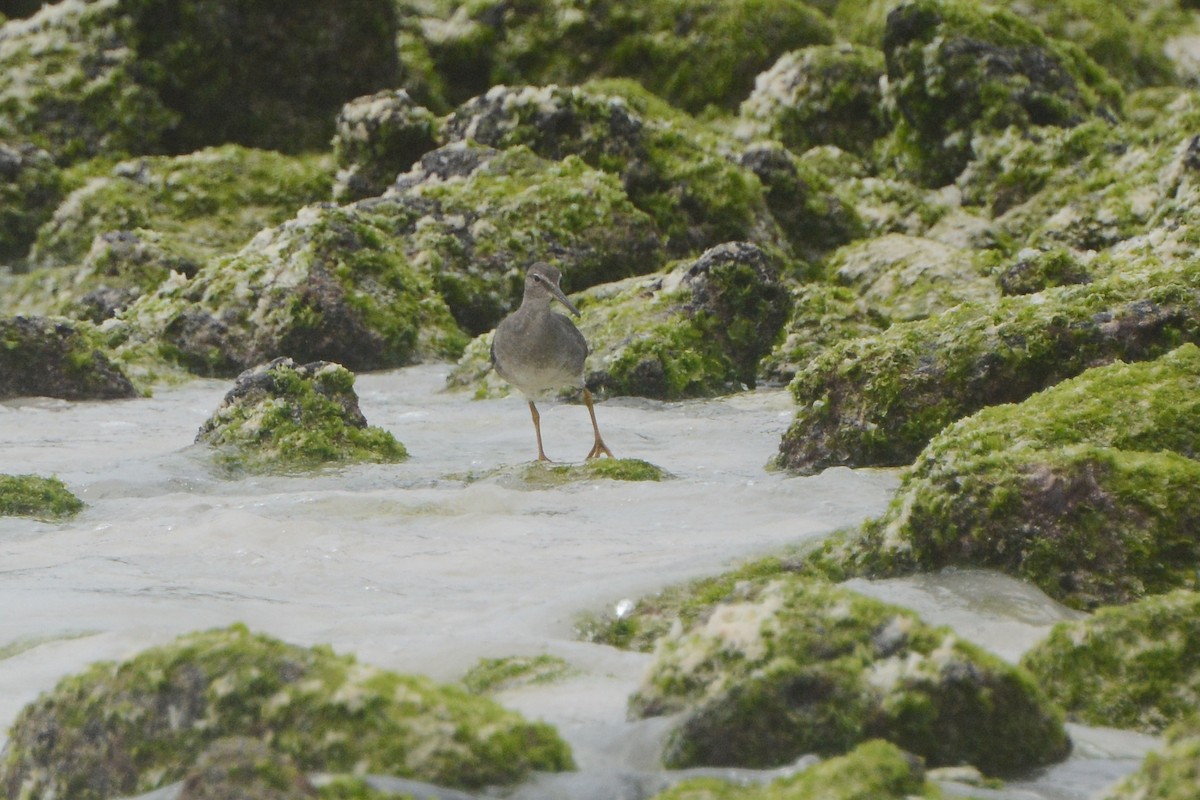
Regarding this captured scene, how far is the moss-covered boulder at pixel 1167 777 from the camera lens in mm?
2787

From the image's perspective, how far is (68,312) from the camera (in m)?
14.8

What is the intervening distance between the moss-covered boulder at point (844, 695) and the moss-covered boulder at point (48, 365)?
367 inches

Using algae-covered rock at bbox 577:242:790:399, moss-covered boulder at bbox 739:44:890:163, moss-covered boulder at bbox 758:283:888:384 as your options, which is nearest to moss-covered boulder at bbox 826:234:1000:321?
moss-covered boulder at bbox 758:283:888:384

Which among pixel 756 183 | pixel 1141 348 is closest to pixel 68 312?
pixel 756 183

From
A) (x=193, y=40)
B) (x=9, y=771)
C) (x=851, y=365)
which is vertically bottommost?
(x=9, y=771)

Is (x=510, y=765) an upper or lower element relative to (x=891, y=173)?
lower

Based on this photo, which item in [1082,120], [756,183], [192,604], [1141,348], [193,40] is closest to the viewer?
[192,604]

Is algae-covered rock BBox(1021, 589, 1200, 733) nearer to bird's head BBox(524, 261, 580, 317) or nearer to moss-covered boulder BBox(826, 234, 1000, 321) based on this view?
bird's head BBox(524, 261, 580, 317)

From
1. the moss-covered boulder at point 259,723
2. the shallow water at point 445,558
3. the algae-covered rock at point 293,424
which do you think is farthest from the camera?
the algae-covered rock at point 293,424

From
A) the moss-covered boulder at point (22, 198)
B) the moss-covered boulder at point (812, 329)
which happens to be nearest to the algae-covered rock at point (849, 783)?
the moss-covered boulder at point (812, 329)

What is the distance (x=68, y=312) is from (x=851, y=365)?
997cm

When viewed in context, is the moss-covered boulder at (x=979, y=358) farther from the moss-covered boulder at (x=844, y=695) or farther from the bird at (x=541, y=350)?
the moss-covered boulder at (x=844, y=695)

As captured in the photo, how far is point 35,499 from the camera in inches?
292

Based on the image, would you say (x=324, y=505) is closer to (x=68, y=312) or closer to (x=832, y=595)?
(x=832, y=595)
